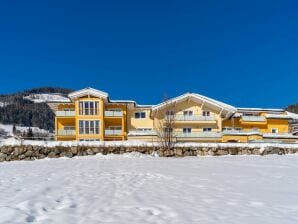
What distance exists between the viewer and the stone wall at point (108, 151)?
23.3 metres

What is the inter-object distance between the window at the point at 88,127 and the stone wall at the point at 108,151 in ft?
56.7

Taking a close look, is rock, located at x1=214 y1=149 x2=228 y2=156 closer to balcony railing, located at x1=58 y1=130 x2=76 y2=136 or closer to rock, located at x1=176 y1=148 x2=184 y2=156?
rock, located at x1=176 y1=148 x2=184 y2=156

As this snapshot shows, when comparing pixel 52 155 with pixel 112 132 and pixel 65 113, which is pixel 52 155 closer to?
pixel 112 132

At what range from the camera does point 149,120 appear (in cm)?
4481

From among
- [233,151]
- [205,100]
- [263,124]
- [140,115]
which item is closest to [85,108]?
[140,115]

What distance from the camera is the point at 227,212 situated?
5.95 meters

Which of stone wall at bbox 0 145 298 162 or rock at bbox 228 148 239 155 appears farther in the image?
rock at bbox 228 148 239 155

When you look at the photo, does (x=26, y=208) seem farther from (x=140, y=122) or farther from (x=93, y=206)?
(x=140, y=122)

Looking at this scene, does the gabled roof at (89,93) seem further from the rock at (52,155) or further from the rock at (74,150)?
the rock at (52,155)

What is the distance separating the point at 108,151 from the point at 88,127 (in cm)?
1761

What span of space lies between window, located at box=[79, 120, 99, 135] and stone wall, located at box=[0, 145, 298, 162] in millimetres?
17296

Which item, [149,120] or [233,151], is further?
[149,120]

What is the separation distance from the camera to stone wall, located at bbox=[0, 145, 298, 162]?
2334 centimetres

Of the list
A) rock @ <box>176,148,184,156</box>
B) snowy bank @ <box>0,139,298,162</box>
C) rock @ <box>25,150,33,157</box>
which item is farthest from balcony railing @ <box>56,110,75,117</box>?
rock @ <box>176,148,184,156</box>
